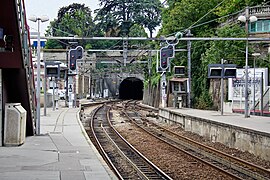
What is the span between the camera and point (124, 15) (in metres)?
61.5

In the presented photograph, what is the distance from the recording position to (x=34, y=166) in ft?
38.6

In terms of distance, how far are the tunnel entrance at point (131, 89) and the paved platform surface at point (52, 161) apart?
73.6 metres

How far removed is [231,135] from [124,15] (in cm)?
4430

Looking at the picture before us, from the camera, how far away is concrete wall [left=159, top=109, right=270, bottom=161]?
51.2 ft

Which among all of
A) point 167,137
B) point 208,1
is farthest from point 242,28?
point 167,137

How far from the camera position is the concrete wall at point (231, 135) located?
15594 mm

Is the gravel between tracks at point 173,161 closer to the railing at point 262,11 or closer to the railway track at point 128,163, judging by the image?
the railway track at point 128,163

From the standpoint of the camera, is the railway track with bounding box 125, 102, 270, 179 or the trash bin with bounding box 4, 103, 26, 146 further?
the trash bin with bounding box 4, 103, 26, 146

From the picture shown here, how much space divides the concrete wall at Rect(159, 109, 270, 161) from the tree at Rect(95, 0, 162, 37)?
3523 centimetres

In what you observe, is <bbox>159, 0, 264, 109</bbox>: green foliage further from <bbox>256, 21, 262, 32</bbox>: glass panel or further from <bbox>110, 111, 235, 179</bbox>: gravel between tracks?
<bbox>110, 111, 235, 179</bbox>: gravel between tracks

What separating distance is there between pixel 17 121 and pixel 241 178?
7.00m

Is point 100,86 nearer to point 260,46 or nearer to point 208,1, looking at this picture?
point 208,1

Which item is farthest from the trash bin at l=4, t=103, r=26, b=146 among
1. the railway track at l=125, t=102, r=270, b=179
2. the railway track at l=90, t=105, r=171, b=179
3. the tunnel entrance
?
the tunnel entrance

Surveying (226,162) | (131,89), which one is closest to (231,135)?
(226,162)
